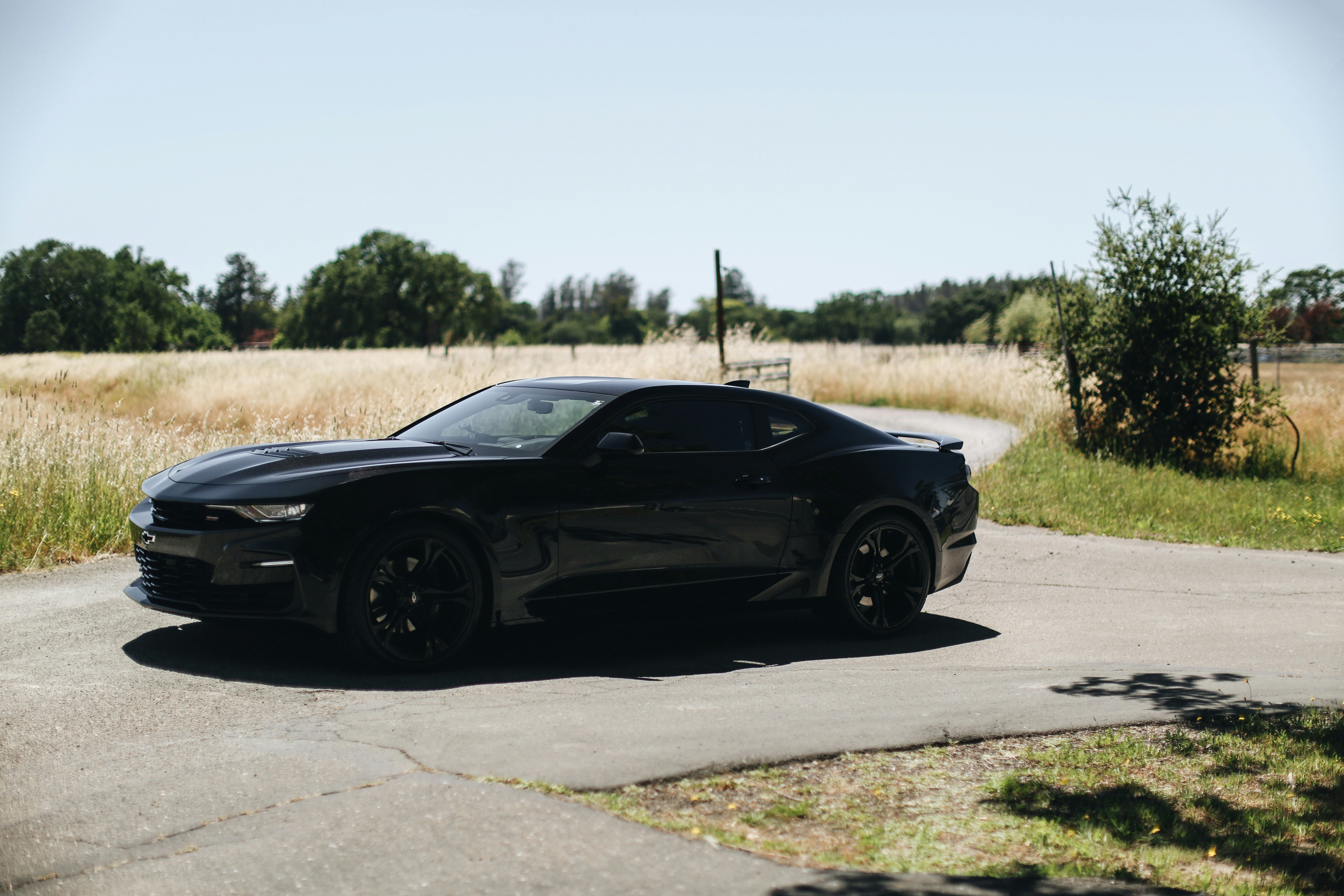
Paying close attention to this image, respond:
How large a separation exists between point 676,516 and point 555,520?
28.1 inches

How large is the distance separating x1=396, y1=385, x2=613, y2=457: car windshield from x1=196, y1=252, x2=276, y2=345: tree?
140 meters

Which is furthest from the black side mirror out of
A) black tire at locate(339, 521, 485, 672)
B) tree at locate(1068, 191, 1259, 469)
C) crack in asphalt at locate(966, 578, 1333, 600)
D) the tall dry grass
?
tree at locate(1068, 191, 1259, 469)

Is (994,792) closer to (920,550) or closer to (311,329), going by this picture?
(920,550)

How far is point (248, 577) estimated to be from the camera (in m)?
5.14

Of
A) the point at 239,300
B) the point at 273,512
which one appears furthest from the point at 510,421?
the point at 239,300

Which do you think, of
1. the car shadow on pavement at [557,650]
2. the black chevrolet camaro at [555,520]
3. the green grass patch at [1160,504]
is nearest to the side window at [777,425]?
the black chevrolet camaro at [555,520]

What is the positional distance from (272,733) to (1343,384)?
26356 millimetres

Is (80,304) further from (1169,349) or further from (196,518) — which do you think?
(196,518)

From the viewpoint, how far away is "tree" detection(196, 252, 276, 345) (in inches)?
5472

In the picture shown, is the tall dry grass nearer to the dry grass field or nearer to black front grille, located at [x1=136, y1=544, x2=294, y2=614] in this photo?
the dry grass field

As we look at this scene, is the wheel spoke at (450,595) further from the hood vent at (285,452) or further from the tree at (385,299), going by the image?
the tree at (385,299)

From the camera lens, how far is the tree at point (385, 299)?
8688 centimetres

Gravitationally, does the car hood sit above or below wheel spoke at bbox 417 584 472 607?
above

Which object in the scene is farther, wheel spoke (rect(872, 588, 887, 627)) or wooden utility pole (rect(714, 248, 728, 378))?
wooden utility pole (rect(714, 248, 728, 378))
